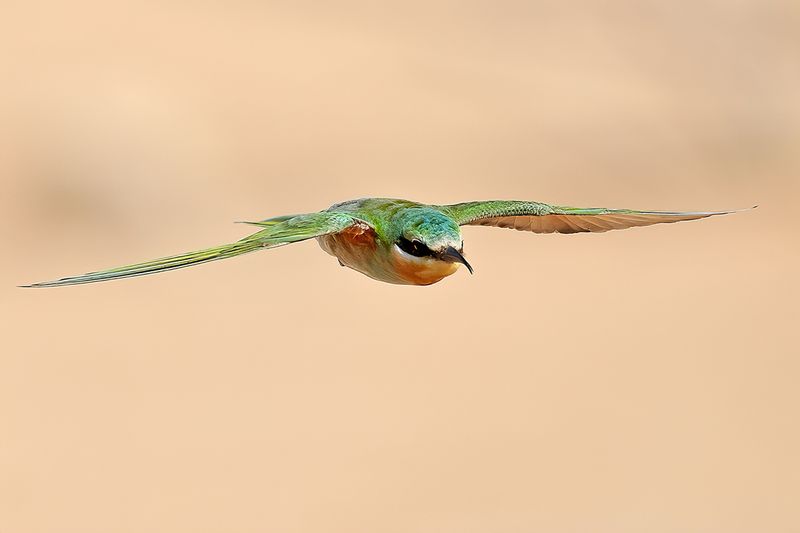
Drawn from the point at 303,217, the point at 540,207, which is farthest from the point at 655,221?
the point at 303,217

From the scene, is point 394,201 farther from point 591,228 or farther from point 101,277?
point 101,277

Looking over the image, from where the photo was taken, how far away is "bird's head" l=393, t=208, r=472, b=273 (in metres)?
4.09

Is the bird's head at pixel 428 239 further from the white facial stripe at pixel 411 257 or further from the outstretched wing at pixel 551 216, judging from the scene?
the outstretched wing at pixel 551 216

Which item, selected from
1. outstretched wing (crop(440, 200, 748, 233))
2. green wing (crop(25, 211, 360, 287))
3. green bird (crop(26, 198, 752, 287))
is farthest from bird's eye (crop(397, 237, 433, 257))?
outstretched wing (crop(440, 200, 748, 233))

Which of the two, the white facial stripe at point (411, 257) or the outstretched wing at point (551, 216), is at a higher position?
the outstretched wing at point (551, 216)

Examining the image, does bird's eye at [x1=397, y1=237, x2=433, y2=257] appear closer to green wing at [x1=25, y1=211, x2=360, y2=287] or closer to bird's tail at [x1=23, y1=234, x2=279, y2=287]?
green wing at [x1=25, y1=211, x2=360, y2=287]

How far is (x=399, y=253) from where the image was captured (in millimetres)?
4250

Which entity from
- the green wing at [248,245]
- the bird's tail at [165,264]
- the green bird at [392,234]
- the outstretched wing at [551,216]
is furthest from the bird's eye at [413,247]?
the bird's tail at [165,264]

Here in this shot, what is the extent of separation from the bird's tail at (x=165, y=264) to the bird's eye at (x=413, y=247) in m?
0.61

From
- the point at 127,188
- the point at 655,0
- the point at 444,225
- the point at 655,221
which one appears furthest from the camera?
the point at 655,0

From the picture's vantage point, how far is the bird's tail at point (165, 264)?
3.02 m

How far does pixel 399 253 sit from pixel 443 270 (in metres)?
0.18

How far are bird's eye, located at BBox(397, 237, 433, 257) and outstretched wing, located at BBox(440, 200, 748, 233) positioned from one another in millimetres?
394

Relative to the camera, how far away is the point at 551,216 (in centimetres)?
540
